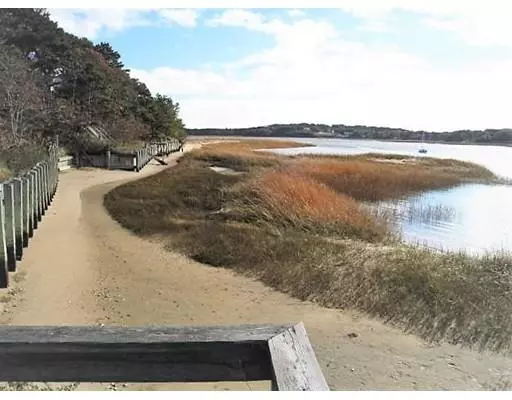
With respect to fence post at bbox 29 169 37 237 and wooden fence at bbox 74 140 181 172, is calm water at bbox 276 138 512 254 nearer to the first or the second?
wooden fence at bbox 74 140 181 172

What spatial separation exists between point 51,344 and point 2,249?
150 cm

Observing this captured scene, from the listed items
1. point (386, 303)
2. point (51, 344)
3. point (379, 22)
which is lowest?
point (386, 303)

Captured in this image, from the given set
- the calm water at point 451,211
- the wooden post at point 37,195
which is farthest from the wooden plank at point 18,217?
the calm water at point 451,211

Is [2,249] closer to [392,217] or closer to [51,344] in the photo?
[51,344]

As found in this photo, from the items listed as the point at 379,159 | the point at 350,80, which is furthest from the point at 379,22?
the point at 379,159

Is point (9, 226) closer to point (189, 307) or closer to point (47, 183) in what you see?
point (189, 307)

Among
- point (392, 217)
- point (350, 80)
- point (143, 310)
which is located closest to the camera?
point (350, 80)

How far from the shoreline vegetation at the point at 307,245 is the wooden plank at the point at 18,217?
0.54 meters

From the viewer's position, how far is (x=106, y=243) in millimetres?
2867

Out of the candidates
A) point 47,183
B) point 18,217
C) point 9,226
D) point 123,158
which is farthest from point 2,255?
point 47,183

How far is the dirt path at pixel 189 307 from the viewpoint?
6.52 feet

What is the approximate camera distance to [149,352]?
1.06 m

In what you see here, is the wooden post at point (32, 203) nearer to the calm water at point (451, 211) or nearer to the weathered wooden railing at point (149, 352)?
the calm water at point (451, 211)

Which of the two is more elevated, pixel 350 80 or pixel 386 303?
pixel 350 80
